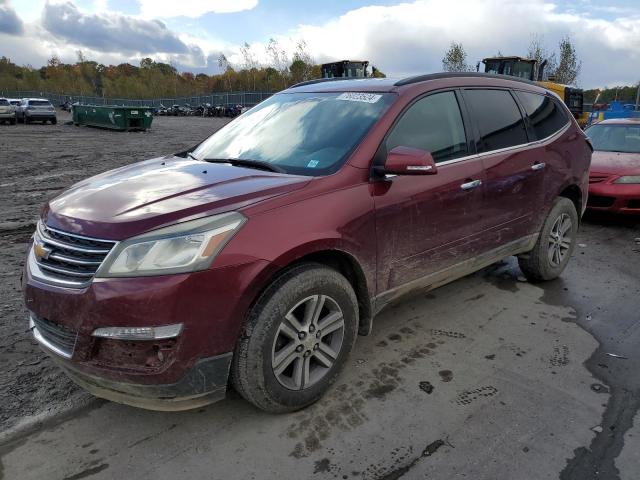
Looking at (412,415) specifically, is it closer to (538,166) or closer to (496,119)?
(496,119)

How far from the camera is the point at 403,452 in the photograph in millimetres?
2545

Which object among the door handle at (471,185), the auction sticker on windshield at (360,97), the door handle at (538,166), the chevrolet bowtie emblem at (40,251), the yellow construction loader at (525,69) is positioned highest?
the yellow construction loader at (525,69)

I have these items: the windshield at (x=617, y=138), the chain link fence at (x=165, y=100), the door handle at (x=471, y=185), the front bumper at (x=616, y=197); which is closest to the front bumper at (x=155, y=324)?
the door handle at (x=471, y=185)

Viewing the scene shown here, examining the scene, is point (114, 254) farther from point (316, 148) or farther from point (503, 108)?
point (503, 108)

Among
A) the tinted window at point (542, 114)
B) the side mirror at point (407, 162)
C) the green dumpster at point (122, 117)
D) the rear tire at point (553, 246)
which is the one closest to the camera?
the side mirror at point (407, 162)

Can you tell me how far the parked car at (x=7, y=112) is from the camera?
31.7m

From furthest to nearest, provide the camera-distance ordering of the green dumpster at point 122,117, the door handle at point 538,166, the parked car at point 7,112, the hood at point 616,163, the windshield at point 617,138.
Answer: the parked car at point 7,112
the green dumpster at point 122,117
the windshield at point 617,138
the hood at point 616,163
the door handle at point 538,166

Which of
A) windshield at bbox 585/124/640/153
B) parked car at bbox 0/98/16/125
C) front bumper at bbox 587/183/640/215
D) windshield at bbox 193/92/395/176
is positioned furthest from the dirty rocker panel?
parked car at bbox 0/98/16/125

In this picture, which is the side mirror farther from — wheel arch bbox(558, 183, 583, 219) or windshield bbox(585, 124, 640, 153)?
windshield bbox(585, 124, 640, 153)

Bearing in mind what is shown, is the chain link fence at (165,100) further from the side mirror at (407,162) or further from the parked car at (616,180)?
the side mirror at (407,162)

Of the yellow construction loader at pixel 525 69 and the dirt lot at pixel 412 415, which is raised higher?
the yellow construction loader at pixel 525 69

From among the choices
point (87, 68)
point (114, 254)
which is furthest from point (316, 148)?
point (87, 68)

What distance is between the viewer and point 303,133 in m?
3.43

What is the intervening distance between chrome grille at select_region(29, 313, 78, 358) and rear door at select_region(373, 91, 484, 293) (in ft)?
5.79
